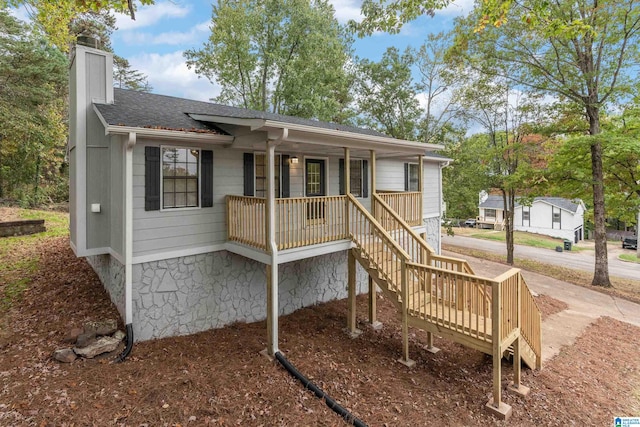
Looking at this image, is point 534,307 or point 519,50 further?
point 519,50

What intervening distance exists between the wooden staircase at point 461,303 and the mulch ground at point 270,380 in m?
0.50

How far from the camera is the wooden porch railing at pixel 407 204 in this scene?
8.23 m

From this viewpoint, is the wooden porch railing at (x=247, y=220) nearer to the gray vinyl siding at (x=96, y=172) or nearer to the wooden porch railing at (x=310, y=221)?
the wooden porch railing at (x=310, y=221)

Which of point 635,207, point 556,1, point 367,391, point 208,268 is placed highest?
point 556,1

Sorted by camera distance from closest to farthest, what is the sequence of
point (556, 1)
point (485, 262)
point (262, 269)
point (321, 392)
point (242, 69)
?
1. point (321, 392)
2. point (262, 269)
3. point (556, 1)
4. point (485, 262)
5. point (242, 69)

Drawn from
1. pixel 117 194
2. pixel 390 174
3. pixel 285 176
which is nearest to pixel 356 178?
pixel 390 174

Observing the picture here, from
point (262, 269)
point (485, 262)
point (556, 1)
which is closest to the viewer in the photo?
point (262, 269)

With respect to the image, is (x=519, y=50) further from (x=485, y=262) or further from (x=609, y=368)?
(x=609, y=368)

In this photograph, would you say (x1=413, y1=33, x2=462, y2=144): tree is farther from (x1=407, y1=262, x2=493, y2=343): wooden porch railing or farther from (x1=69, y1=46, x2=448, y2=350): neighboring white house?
(x1=407, y1=262, x2=493, y2=343): wooden porch railing

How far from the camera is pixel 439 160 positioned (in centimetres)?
1216

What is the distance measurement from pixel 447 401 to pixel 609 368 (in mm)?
4254

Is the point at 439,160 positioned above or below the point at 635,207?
above

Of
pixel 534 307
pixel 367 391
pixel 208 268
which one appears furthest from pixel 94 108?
pixel 534 307

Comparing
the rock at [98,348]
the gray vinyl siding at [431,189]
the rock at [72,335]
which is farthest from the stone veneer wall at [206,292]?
the gray vinyl siding at [431,189]
